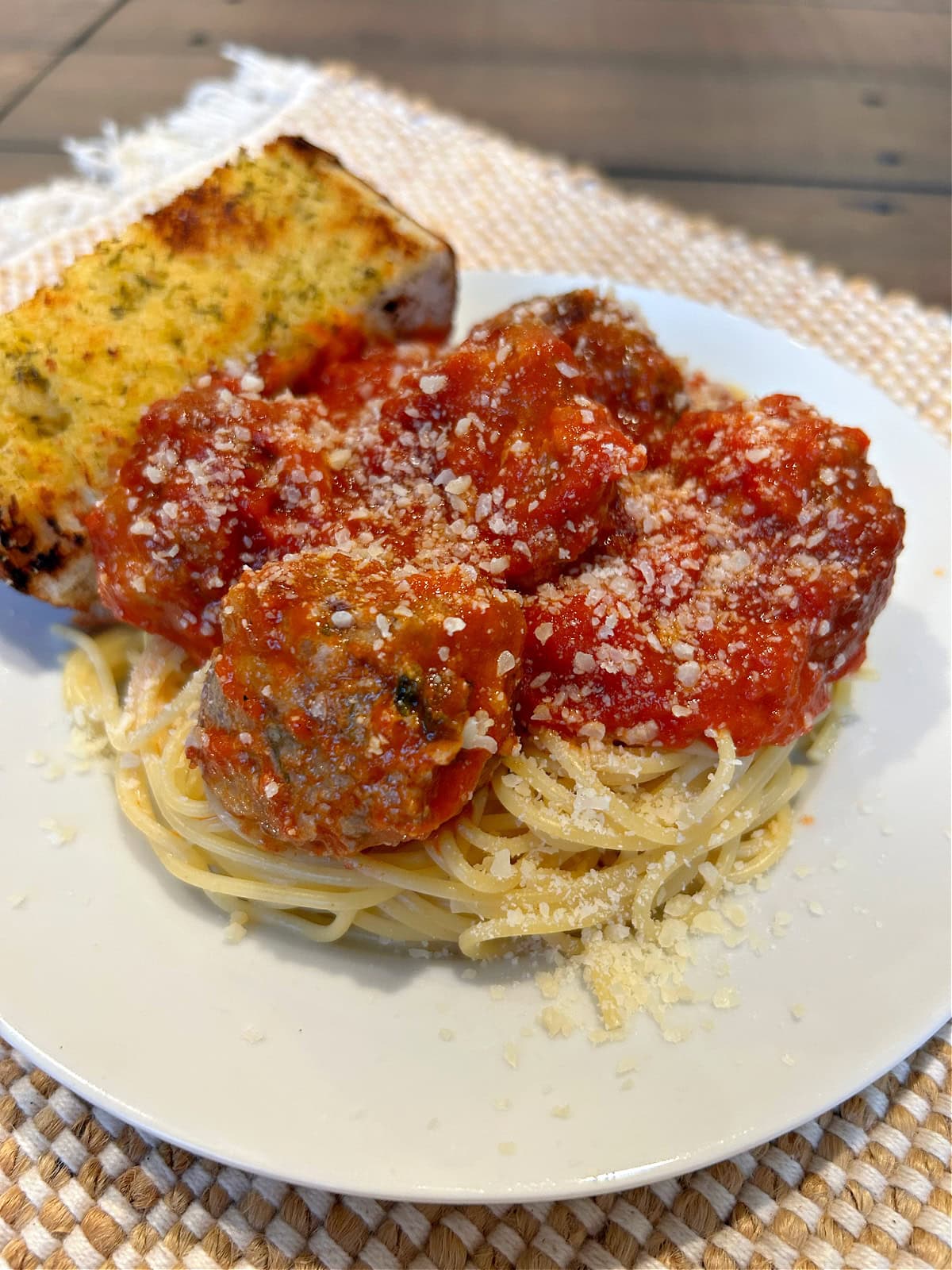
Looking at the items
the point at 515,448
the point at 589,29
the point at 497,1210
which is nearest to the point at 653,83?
the point at 589,29

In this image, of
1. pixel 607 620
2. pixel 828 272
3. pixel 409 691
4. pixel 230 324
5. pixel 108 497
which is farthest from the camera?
pixel 828 272

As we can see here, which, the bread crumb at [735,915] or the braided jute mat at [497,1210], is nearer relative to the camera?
the braided jute mat at [497,1210]

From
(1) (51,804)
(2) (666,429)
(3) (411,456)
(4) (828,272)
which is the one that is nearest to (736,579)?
(2) (666,429)

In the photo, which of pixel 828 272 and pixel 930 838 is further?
pixel 828 272

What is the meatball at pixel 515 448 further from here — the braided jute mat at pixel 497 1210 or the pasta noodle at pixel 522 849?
the braided jute mat at pixel 497 1210

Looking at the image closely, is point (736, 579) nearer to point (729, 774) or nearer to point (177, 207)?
point (729, 774)

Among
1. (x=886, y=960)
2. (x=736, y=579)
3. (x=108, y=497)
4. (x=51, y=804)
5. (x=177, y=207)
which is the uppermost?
(x=177, y=207)

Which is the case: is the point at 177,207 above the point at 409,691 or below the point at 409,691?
above

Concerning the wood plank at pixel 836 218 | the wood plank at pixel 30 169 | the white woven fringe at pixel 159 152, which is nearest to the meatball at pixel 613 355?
the wood plank at pixel 836 218
